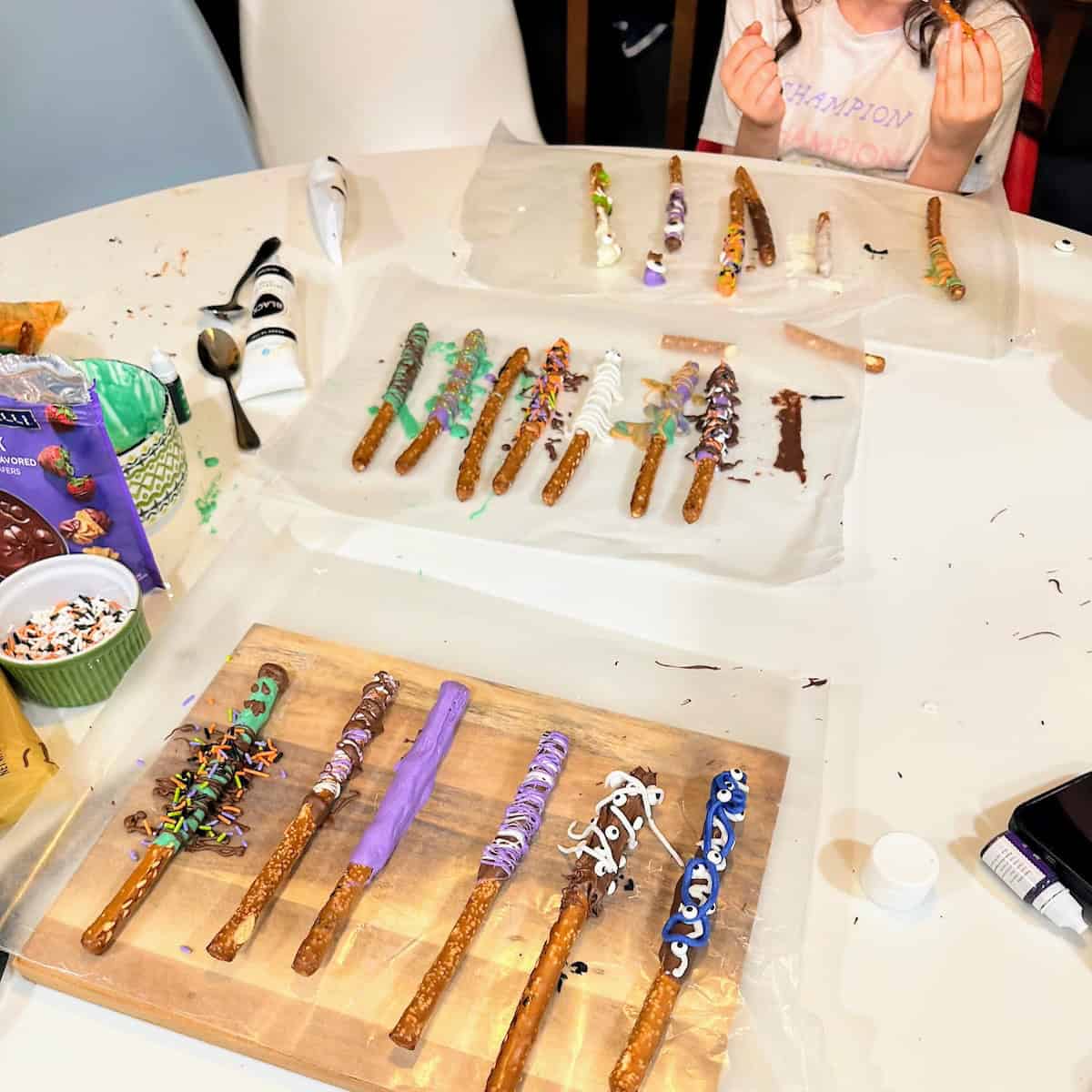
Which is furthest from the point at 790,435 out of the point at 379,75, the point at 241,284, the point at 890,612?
the point at 379,75

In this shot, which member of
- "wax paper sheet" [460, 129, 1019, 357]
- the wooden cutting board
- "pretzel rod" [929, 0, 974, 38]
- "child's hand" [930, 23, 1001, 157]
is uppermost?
"pretzel rod" [929, 0, 974, 38]

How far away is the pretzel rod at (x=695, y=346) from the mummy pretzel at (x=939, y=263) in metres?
0.37

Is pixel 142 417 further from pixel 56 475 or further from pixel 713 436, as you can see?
Answer: pixel 713 436

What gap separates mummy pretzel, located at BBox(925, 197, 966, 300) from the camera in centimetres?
168

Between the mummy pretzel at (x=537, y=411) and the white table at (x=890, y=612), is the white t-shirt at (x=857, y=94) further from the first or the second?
the mummy pretzel at (x=537, y=411)

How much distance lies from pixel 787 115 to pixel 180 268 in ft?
4.05

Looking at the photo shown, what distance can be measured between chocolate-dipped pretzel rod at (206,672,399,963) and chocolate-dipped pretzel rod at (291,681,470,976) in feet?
0.15

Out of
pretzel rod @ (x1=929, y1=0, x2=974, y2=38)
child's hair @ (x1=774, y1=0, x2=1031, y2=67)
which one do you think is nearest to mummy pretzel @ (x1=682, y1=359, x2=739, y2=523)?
pretzel rod @ (x1=929, y1=0, x2=974, y2=38)

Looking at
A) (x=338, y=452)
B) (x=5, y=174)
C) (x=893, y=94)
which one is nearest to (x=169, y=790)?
(x=338, y=452)

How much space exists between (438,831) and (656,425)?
699 millimetres

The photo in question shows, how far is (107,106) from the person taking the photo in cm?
222

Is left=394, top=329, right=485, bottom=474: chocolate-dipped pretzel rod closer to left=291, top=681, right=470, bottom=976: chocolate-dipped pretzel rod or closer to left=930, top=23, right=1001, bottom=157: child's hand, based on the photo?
left=291, top=681, right=470, bottom=976: chocolate-dipped pretzel rod

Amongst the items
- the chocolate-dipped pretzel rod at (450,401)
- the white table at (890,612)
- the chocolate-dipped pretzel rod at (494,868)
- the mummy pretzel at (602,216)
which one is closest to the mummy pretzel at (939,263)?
the white table at (890,612)

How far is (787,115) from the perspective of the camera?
2164 mm
